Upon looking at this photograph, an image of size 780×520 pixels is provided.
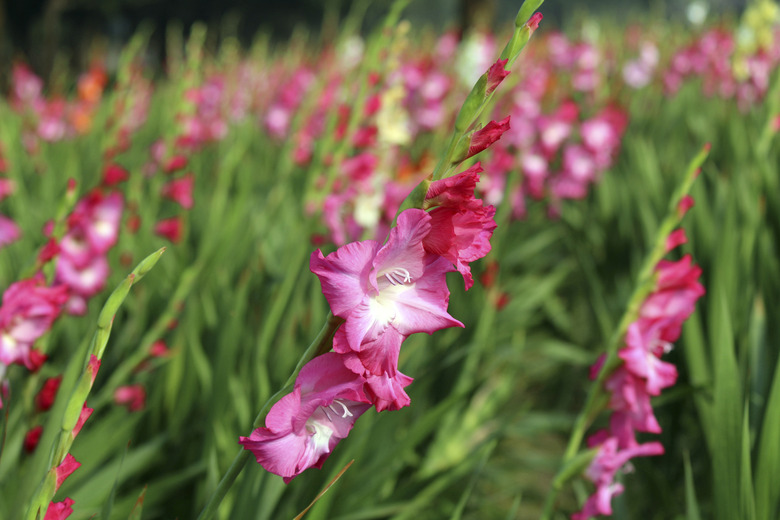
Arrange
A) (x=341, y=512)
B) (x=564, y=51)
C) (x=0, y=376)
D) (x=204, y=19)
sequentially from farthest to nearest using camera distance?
(x=204, y=19) → (x=564, y=51) → (x=341, y=512) → (x=0, y=376)

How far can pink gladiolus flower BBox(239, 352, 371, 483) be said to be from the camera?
545mm

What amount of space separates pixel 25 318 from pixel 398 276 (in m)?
0.50

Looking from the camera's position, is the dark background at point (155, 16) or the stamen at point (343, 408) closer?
the stamen at point (343, 408)

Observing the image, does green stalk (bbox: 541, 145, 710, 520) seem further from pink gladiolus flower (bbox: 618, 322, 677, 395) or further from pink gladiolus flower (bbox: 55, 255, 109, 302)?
pink gladiolus flower (bbox: 55, 255, 109, 302)

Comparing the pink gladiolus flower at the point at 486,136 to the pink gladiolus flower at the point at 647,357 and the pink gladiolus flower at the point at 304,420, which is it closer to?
the pink gladiolus flower at the point at 304,420

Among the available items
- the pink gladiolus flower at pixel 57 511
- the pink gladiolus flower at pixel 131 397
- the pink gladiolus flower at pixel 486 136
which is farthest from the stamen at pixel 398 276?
the pink gladiolus flower at pixel 131 397

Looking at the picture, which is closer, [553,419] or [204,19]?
[553,419]

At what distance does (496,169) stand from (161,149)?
3.62 ft

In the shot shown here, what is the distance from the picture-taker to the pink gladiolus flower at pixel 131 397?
1.31 metres

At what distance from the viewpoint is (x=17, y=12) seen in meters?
20.5

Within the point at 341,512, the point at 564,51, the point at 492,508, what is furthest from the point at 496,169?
the point at 564,51

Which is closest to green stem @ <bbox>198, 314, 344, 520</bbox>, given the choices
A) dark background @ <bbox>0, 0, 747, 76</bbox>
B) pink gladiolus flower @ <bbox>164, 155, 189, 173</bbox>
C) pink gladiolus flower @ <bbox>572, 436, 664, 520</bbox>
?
pink gladiolus flower @ <bbox>572, 436, 664, 520</bbox>

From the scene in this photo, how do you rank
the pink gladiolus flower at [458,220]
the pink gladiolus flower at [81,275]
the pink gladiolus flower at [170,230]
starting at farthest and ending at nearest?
the pink gladiolus flower at [170,230]
the pink gladiolus flower at [81,275]
the pink gladiolus flower at [458,220]

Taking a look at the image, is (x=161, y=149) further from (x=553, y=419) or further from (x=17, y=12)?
(x=17, y=12)
